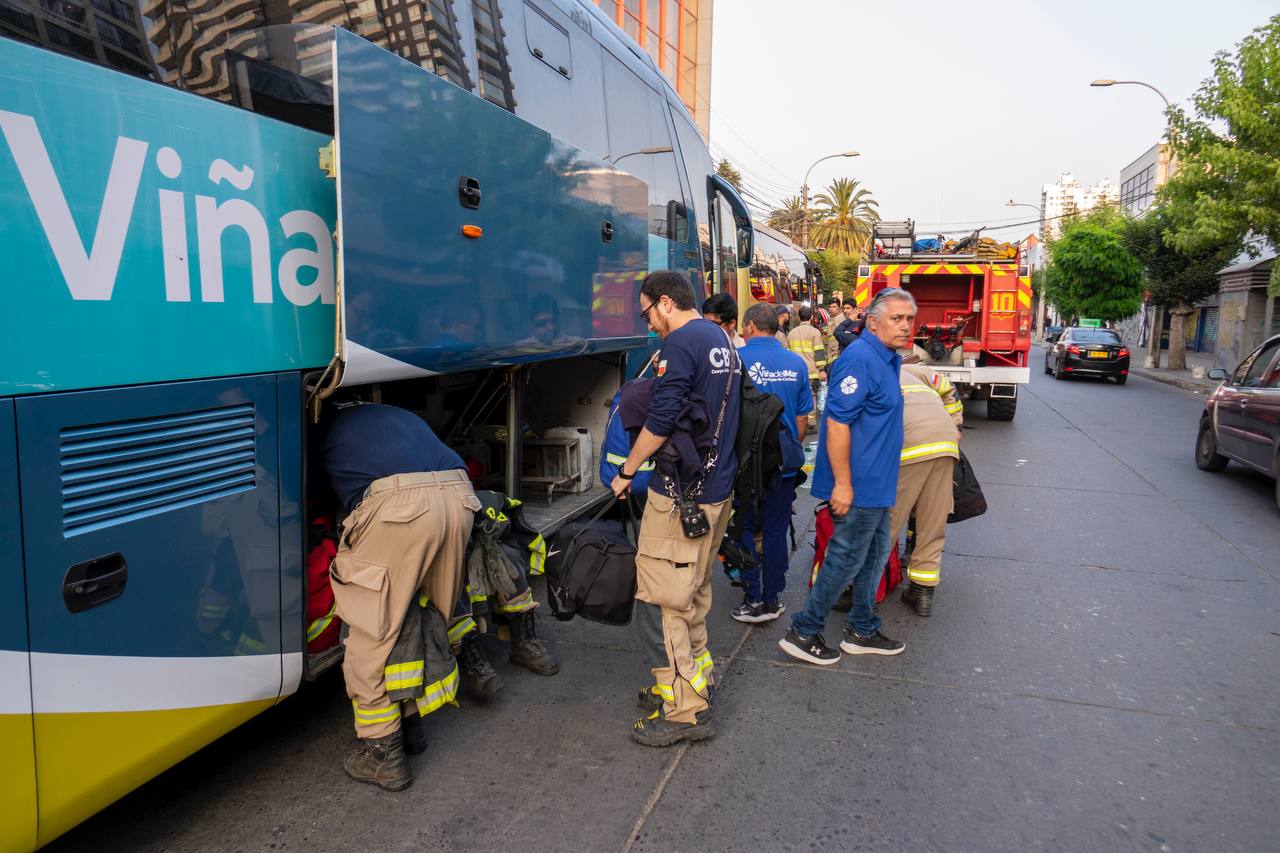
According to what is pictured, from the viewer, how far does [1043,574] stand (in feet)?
18.5

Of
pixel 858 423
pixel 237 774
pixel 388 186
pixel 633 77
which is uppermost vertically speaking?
pixel 633 77

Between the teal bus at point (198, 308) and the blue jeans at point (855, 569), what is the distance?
1754 millimetres

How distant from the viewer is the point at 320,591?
3.11m

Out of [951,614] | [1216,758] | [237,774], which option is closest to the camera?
[237,774]

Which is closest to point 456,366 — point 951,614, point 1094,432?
point 951,614

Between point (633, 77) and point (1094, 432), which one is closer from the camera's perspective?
point (633, 77)

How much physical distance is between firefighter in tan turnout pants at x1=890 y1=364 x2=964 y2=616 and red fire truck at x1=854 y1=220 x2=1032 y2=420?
26.4 ft

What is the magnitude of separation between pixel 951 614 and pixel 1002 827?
217 cm

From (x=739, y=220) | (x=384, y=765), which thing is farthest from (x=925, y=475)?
(x=739, y=220)

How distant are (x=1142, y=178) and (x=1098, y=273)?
82.4 feet

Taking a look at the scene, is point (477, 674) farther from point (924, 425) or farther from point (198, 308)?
point (924, 425)

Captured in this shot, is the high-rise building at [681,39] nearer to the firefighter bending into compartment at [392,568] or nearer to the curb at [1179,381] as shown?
the curb at [1179,381]

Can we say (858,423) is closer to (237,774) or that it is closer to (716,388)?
(716,388)

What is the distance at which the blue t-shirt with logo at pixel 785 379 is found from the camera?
4.67 m
